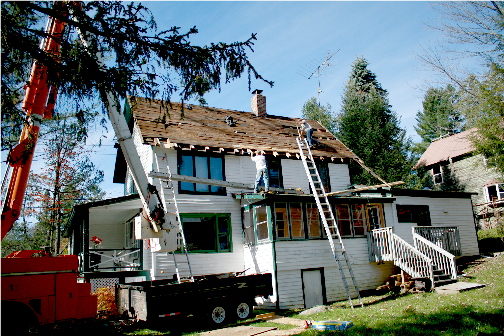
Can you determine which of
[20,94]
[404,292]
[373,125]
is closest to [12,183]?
[20,94]

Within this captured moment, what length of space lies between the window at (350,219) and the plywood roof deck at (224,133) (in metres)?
3.22

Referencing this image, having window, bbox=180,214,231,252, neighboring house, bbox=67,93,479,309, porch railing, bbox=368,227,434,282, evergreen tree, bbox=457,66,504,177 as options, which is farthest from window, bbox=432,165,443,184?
window, bbox=180,214,231,252

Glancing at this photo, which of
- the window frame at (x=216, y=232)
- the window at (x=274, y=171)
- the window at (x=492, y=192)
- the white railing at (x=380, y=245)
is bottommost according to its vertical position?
the white railing at (x=380, y=245)

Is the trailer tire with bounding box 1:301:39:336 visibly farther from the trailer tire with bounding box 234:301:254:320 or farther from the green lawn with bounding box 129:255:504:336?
the trailer tire with bounding box 234:301:254:320

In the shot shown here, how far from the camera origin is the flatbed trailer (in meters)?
11.0

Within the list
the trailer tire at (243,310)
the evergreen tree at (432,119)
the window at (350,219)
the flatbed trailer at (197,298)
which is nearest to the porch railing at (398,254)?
the window at (350,219)

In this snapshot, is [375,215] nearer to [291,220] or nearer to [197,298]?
[291,220]

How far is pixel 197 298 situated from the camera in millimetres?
11875

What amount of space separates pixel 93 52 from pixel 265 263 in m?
11.5

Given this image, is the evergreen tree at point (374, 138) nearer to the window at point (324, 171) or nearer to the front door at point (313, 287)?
the window at point (324, 171)

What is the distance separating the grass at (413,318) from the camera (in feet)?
28.2

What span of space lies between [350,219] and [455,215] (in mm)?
Answer: 8178

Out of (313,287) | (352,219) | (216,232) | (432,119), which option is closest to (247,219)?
(216,232)

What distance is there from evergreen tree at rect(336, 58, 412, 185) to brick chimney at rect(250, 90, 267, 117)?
13459 millimetres
